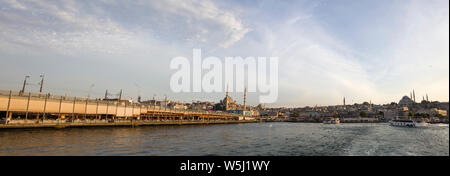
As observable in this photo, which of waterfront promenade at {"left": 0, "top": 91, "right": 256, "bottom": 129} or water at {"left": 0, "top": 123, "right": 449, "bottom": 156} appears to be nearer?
water at {"left": 0, "top": 123, "right": 449, "bottom": 156}

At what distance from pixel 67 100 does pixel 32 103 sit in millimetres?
7445

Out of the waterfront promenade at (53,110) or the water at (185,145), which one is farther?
the waterfront promenade at (53,110)

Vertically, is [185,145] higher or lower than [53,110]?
lower

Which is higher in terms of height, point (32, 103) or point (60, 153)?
point (32, 103)

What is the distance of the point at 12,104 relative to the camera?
4503 cm

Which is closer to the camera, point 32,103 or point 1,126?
point 1,126

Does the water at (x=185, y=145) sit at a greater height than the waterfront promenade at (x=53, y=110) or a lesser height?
lesser

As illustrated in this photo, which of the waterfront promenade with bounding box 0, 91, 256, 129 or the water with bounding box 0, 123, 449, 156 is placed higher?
the waterfront promenade with bounding box 0, 91, 256, 129

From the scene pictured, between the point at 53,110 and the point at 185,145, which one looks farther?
the point at 53,110
